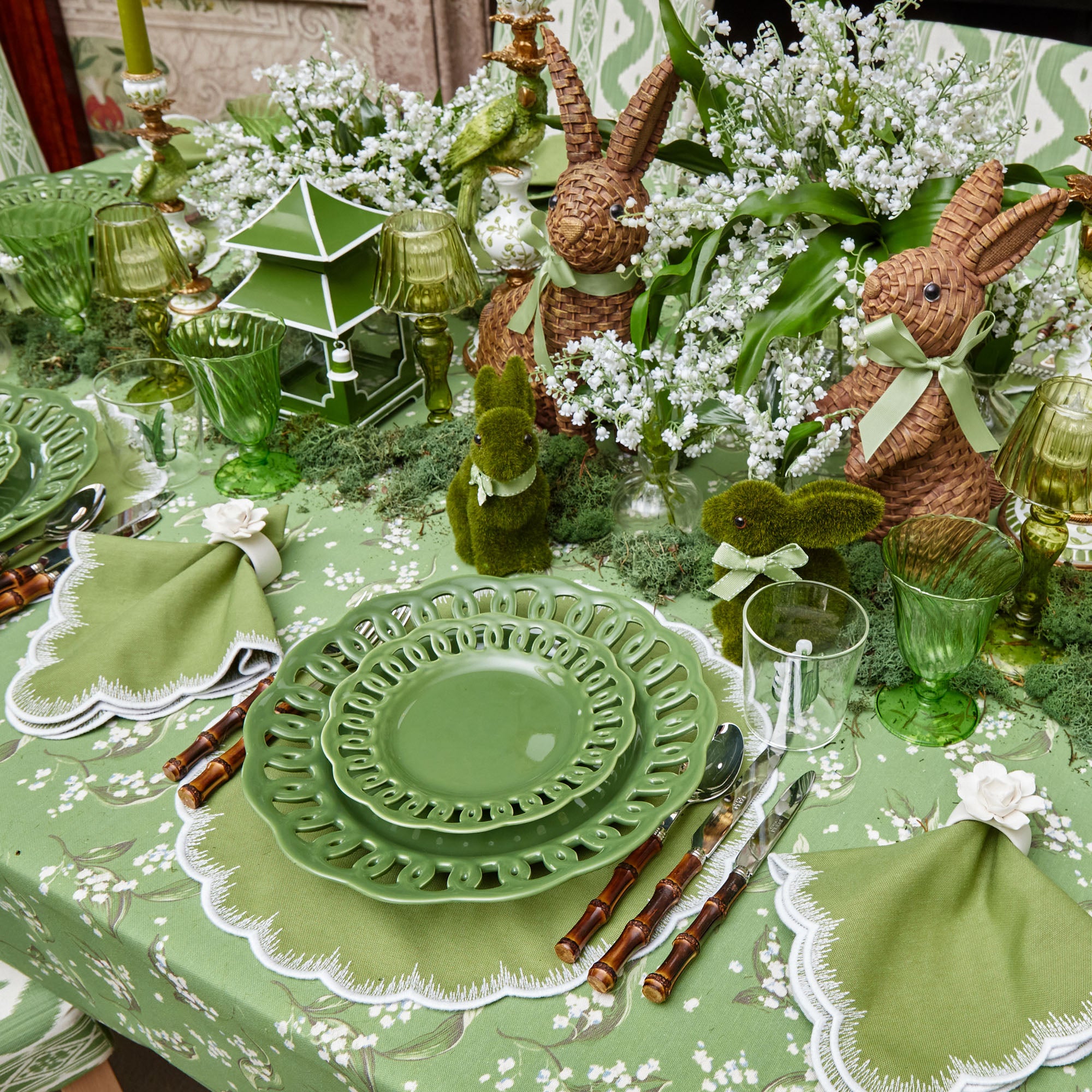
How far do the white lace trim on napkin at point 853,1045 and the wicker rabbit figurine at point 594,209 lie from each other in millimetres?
726

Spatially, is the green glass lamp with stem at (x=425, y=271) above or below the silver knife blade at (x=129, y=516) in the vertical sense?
above

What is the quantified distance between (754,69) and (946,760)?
78 centimetres

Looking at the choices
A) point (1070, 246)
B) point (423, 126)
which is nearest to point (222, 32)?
point (423, 126)

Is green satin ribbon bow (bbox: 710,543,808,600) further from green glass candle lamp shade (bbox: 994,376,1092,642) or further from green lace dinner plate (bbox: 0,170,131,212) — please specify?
green lace dinner plate (bbox: 0,170,131,212)

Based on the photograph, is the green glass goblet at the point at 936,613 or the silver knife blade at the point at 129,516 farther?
the silver knife blade at the point at 129,516

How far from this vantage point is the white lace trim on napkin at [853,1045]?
0.63 m

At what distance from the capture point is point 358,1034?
2.23 ft

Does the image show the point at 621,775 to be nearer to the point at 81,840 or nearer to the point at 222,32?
the point at 81,840

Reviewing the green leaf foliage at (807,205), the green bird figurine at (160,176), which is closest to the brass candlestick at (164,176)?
the green bird figurine at (160,176)

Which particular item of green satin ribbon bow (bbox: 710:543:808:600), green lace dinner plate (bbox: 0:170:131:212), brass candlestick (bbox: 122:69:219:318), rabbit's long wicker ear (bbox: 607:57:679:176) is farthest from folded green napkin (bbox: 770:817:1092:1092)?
Answer: green lace dinner plate (bbox: 0:170:131:212)

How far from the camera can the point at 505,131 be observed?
1336 mm

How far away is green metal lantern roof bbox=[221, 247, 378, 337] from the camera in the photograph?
128cm

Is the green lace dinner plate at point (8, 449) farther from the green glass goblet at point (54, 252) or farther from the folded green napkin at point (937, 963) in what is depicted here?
the folded green napkin at point (937, 963)

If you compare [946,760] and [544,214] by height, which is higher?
[544,214]
